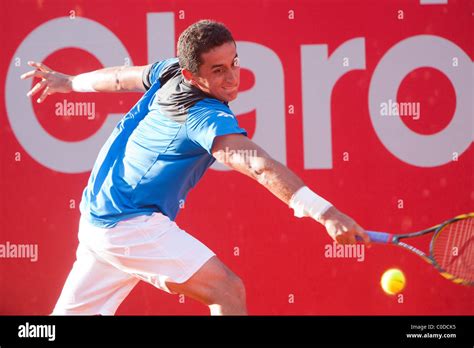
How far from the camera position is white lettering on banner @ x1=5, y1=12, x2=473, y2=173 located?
20.4 ft

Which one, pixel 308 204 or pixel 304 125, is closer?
pixel 308 204

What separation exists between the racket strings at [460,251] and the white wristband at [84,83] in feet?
6.56

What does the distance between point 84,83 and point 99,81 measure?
→ 105mm

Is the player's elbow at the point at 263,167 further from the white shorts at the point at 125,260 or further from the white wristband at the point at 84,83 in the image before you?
the white wristband at the point at 84,83

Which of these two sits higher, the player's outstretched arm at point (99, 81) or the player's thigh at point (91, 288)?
the player's outstretched arm at point (99, 81)

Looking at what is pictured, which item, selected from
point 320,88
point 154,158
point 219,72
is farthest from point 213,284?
point 320,88

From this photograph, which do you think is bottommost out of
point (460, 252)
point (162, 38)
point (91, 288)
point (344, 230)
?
point (91, 288)

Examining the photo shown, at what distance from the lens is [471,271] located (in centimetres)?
448

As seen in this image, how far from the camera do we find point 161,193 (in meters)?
4.29

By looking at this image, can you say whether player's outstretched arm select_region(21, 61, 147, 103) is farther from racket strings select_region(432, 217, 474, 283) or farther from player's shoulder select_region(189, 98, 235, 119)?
racket strings select_region(432, 217, 474, 283)

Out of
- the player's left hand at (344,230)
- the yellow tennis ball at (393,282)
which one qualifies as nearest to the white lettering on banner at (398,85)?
the yellow tennis ball at (393,282)

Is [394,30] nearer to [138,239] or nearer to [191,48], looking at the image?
[191,48]

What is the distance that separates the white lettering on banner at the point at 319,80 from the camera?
6.22m

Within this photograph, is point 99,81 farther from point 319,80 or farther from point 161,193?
point 319,80
